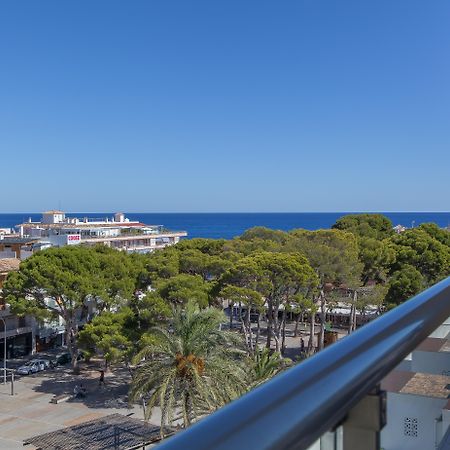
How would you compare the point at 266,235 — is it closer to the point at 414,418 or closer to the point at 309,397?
the point at 414,418

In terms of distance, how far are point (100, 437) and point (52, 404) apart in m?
9.24

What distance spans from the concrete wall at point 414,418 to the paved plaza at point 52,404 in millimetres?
19277

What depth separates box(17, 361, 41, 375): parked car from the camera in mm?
28172

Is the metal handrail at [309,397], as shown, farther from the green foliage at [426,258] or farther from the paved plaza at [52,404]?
the green foliage at [426,258]

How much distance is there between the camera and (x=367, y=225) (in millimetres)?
49219

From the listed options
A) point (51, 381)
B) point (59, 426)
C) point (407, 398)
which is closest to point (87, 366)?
point (51, 381)

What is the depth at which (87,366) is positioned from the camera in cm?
2972

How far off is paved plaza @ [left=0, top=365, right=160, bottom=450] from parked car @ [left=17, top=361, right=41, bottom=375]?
0.39 meters

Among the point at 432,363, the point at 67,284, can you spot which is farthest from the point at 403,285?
the point at 432,363

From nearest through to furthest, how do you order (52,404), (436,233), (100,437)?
(100,437) < (52,404) < (436,233)

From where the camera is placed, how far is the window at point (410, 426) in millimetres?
1343

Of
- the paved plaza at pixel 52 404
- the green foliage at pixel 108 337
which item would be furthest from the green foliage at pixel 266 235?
the green foliage at pixel 108 337

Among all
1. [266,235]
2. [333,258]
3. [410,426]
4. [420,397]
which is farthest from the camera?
[266,235]

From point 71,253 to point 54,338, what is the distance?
407 inches
